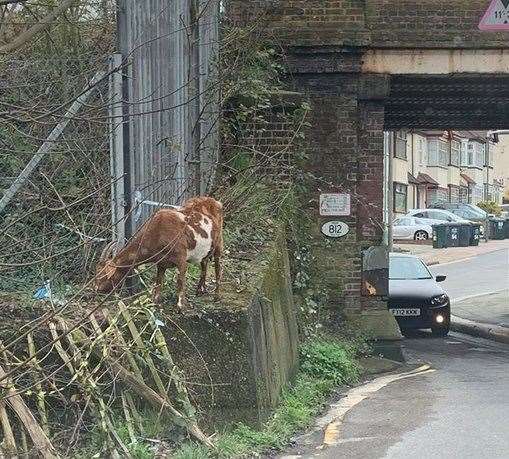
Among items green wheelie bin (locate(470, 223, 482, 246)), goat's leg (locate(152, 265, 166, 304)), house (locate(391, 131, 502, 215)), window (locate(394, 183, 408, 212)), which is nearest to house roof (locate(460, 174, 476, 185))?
house (locate(391, 131, 502, 215))

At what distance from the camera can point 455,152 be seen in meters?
67.5

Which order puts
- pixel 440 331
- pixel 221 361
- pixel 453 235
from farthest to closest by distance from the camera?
1. pixel 453 235
2. pixel 440 331
3. pixel 221 361

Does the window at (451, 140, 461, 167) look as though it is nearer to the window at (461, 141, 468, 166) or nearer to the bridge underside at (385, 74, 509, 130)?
the window at (461, 141, 468, 166)

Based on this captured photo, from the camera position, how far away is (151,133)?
835 cm

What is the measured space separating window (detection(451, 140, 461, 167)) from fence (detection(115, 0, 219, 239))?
56.7 m

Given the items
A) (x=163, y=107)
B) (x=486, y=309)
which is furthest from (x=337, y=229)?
(x=486, y=309)

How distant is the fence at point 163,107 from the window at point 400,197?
139 feet

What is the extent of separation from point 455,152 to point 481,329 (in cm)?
5171

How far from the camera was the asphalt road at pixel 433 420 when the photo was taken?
6883mm

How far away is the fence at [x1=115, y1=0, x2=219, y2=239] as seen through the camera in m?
7.57

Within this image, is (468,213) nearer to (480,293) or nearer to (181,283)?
(480,293)

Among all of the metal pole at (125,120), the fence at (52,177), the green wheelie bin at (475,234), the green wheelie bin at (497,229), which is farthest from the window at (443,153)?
the metal pole at (125,120)

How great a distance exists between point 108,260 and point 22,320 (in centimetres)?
84

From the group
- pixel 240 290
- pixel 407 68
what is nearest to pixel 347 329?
pixel 407 68
